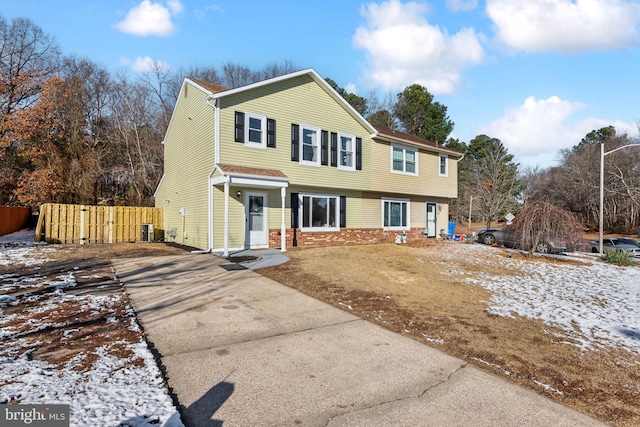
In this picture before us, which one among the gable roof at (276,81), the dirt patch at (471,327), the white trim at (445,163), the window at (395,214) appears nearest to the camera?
the dirt patch at (471,327)

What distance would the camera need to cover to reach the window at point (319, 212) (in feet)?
48.3

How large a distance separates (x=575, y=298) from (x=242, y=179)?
9871mm

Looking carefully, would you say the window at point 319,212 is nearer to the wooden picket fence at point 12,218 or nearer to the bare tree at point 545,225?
the bare tree at point 545,225

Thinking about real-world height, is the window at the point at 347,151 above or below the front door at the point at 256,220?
above

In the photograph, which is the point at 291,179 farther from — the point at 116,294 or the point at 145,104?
the point at 145,104

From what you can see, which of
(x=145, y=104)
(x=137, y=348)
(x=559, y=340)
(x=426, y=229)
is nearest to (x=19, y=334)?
(x=137, y=348)

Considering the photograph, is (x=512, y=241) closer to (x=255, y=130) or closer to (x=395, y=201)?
(x=395, y=201)

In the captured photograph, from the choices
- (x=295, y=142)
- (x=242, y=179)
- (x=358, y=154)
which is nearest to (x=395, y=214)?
(x=358, y=154)

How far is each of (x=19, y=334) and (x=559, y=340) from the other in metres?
7.48

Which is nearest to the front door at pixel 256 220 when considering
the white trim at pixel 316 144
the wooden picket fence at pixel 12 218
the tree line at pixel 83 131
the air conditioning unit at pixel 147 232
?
the white trim at pixel 316 144

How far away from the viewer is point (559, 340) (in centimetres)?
492

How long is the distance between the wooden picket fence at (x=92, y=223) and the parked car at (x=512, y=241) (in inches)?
690

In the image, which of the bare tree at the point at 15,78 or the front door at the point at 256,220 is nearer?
the front door at the point at 256,220

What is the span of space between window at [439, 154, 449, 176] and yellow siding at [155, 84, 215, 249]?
14.0m
